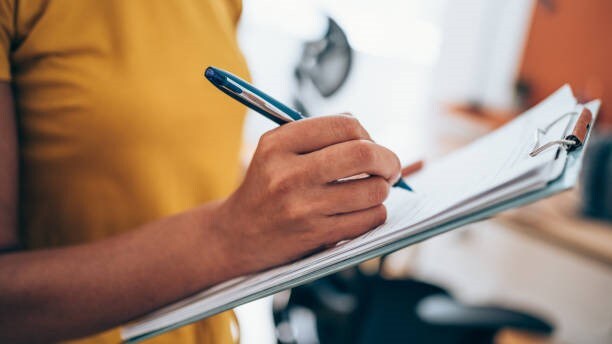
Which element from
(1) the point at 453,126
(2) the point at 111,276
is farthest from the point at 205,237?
(1) the point at 453,126

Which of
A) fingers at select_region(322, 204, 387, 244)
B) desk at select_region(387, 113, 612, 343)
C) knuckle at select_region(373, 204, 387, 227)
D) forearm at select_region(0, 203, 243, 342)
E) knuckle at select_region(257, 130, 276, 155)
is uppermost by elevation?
desk at select_region(387, 113, 612, 343)

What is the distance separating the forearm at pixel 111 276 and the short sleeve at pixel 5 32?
0.18m

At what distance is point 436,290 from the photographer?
1.14 meters

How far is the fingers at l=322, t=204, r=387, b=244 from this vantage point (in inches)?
15.0

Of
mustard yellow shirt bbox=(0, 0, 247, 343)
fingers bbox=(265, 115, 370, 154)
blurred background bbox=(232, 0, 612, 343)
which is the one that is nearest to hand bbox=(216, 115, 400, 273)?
fingers bbox=(265, 115, 370, 154)

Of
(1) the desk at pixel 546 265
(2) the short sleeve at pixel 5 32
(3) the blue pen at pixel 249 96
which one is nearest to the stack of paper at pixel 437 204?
(3) the blue pen at pixel 249 96

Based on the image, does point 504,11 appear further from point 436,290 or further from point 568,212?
point 436,290

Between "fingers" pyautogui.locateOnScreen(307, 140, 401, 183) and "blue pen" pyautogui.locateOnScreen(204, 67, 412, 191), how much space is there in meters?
0.06

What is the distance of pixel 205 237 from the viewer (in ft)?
1.42

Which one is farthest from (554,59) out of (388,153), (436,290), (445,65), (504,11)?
(388,153)

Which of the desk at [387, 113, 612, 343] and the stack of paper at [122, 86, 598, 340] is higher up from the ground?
the desk at [387, 113, 612, 343]

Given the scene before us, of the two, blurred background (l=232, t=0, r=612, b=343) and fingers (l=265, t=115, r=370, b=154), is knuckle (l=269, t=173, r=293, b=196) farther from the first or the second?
blurred background (l=232, t=0, r=612, b=343)

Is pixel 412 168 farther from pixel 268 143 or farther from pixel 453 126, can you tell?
pixel 453 126

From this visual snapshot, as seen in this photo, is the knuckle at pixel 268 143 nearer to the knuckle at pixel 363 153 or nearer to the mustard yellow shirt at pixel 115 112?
the knuckle at pixel 363 153
